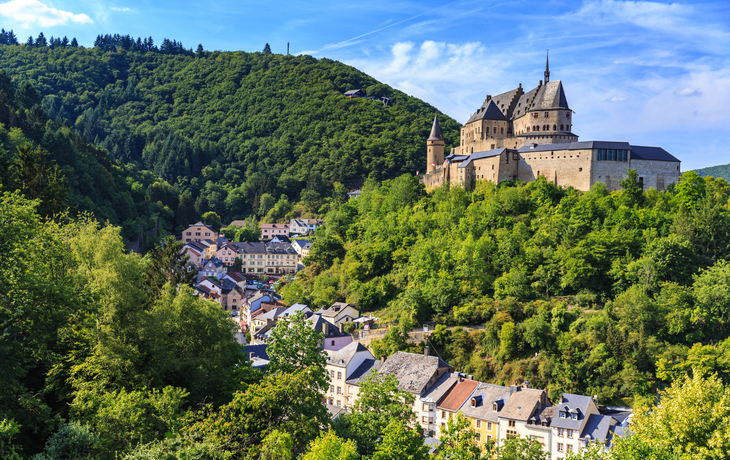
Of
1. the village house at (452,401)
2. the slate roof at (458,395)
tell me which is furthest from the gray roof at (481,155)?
the village house at (452,401)

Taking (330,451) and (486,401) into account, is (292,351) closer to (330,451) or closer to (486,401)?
(330,451)

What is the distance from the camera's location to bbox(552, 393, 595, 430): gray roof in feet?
119

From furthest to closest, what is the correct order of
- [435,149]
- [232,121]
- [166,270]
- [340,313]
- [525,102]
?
[232,121] < [435,149] < [525,102] < [340,313] < [166,270]

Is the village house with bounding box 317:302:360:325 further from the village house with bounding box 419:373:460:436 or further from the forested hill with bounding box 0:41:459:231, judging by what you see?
the forested hill with bounding box 0:41:459:231

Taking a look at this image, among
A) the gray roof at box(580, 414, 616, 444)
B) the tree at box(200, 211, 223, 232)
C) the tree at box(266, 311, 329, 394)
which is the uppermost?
the tree at box(200, 211, 223, 232)

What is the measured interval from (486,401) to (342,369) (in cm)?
1274

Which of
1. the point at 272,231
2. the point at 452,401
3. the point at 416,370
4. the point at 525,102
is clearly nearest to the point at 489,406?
A: the point at 452,401

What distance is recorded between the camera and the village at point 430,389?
120 feet

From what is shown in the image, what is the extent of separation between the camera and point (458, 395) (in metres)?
42.2

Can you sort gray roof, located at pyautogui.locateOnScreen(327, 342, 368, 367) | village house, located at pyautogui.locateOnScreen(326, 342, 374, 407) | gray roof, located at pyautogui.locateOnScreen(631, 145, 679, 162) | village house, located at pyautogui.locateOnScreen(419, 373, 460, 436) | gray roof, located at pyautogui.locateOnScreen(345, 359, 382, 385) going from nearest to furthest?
1. village house, located at pyautogui.locateOnScreen(419, 373, 460, 436)
2. gray roof, located at pyautogui.locateOnScreen(345, 359, 382, 385)
3. village house, located at pyautogui.locateOnScreen(326, 342, 374, 407)
4. gray roof, located at pyautogui.locateOnScreen(327, 342, 368, 367)
5. gray roof, located at pyautogui.locateOnScreen(631, 145, 679, 162)

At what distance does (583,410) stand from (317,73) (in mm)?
148300

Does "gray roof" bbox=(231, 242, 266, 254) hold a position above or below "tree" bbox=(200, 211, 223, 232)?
below

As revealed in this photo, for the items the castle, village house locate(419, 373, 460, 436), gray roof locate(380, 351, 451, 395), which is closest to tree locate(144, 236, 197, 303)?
gray roof locate(380, 351, 451, 395)

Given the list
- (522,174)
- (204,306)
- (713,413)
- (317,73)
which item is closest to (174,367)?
(204,306)
